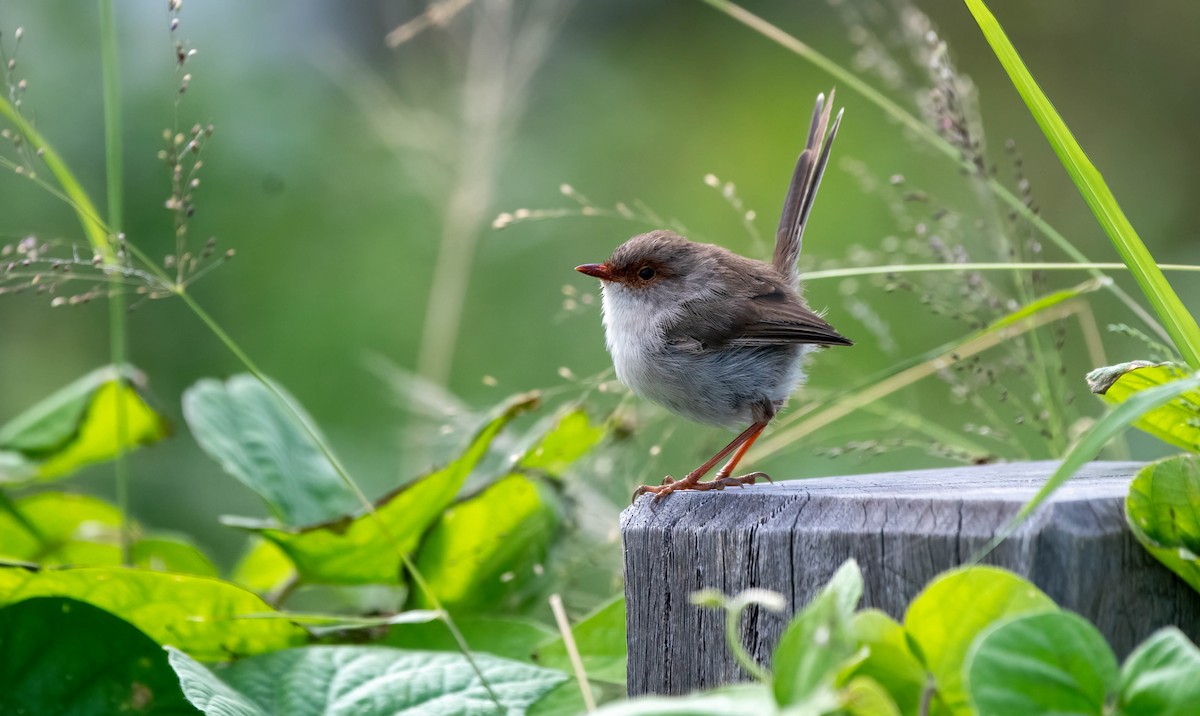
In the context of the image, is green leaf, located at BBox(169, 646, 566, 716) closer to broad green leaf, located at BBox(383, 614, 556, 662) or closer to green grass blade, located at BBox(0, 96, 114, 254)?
broad green leaf, located at BBox(383, 614, 556, 662)

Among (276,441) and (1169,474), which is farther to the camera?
(276,441)

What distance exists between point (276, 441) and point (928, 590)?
7.10ft

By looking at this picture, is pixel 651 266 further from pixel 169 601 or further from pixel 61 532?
pixel 61 532

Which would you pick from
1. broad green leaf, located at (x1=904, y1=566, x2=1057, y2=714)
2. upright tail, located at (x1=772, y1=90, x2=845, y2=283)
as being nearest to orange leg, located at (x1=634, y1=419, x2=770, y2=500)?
upright tail, located at (x1=772, y1=90, x2=845, y2=283)

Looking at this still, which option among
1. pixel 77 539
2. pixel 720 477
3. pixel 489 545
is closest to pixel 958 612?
pixel 720 477

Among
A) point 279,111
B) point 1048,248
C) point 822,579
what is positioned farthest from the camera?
point 279,111

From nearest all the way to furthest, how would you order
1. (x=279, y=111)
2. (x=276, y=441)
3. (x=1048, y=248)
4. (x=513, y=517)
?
(x=513, y=517) < (x=276, y=441) < (x=1048, y=248) < (x=279, y=111)

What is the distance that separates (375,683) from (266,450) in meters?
1.10

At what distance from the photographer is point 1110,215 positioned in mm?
1744

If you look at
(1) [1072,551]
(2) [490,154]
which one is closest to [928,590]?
(1) [1072,551]

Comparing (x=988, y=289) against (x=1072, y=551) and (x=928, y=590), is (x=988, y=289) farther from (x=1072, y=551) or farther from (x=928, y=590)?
(x=928, y=590)

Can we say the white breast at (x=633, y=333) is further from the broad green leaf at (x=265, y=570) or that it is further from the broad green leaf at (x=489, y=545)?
the broad green leaf at (x=265, y=570)

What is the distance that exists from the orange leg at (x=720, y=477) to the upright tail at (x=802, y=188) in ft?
1.63

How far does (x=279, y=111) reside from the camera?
7.29 metres
